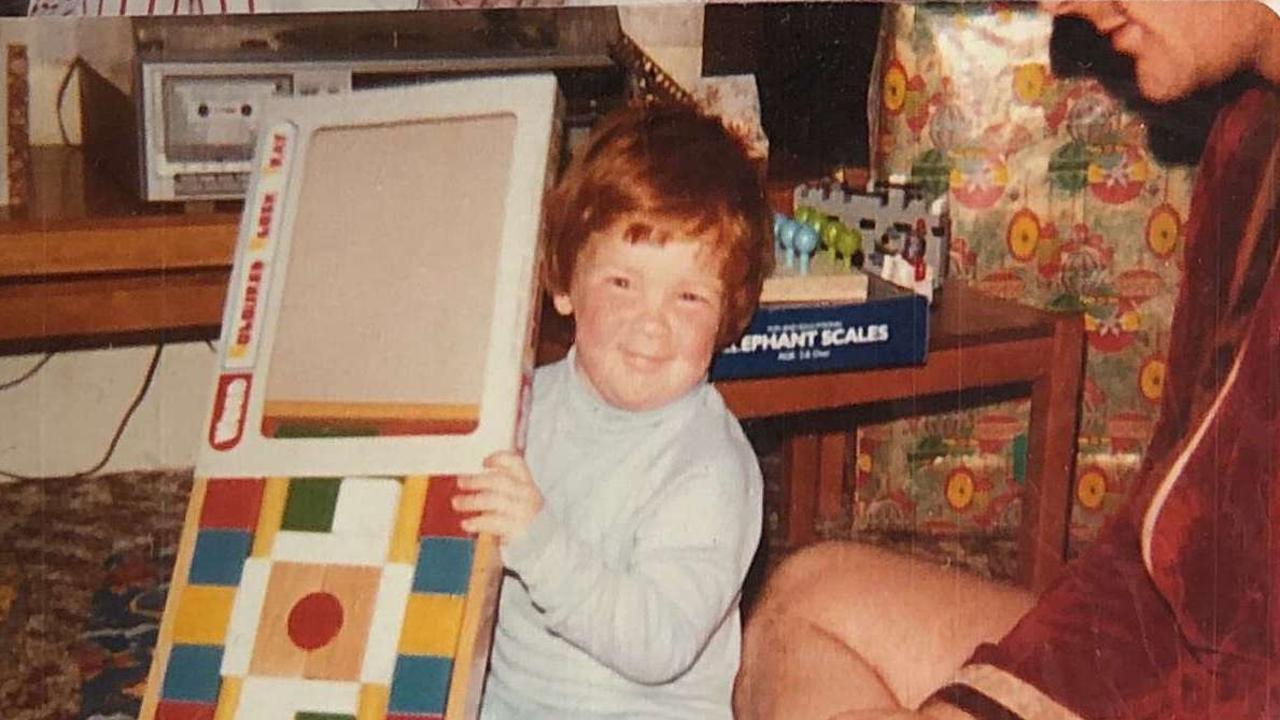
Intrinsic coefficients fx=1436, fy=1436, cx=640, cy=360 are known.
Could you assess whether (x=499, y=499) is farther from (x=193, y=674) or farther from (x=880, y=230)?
(x=880, y=230)

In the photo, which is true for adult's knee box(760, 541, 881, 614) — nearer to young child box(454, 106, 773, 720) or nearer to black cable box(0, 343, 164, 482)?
young child box(454, 106, 773, 720)

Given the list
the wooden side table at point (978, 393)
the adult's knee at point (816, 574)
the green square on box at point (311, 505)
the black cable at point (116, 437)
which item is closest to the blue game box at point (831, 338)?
the wooden side table at point (978, 393)

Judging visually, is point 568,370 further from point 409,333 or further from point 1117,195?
point 1117,195

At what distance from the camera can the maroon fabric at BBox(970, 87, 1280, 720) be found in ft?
2.74

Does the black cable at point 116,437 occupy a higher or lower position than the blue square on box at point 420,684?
higher

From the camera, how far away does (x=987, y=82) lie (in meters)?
0.87

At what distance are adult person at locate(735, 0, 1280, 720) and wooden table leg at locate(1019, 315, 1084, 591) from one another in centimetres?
2

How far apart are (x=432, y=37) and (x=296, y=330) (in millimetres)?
218

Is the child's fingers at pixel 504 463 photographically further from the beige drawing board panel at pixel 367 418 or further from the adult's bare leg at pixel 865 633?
the adult's bare leg at pixel 865 633

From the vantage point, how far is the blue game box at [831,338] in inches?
33.7

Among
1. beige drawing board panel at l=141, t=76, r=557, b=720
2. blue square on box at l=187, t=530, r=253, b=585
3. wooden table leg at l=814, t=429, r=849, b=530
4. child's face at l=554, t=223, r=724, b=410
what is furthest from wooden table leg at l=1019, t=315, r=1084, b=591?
blue square on box at l=187, t=530, r=253, b=585

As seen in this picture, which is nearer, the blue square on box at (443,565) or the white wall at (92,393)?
the blue square on box at (443,565)

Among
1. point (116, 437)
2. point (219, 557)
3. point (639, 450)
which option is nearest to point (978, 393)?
point (639, 450)

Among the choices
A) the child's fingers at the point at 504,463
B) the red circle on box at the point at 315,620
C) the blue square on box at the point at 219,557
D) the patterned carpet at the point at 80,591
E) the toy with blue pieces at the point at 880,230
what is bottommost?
the patterned carpet at the point at 80,591
